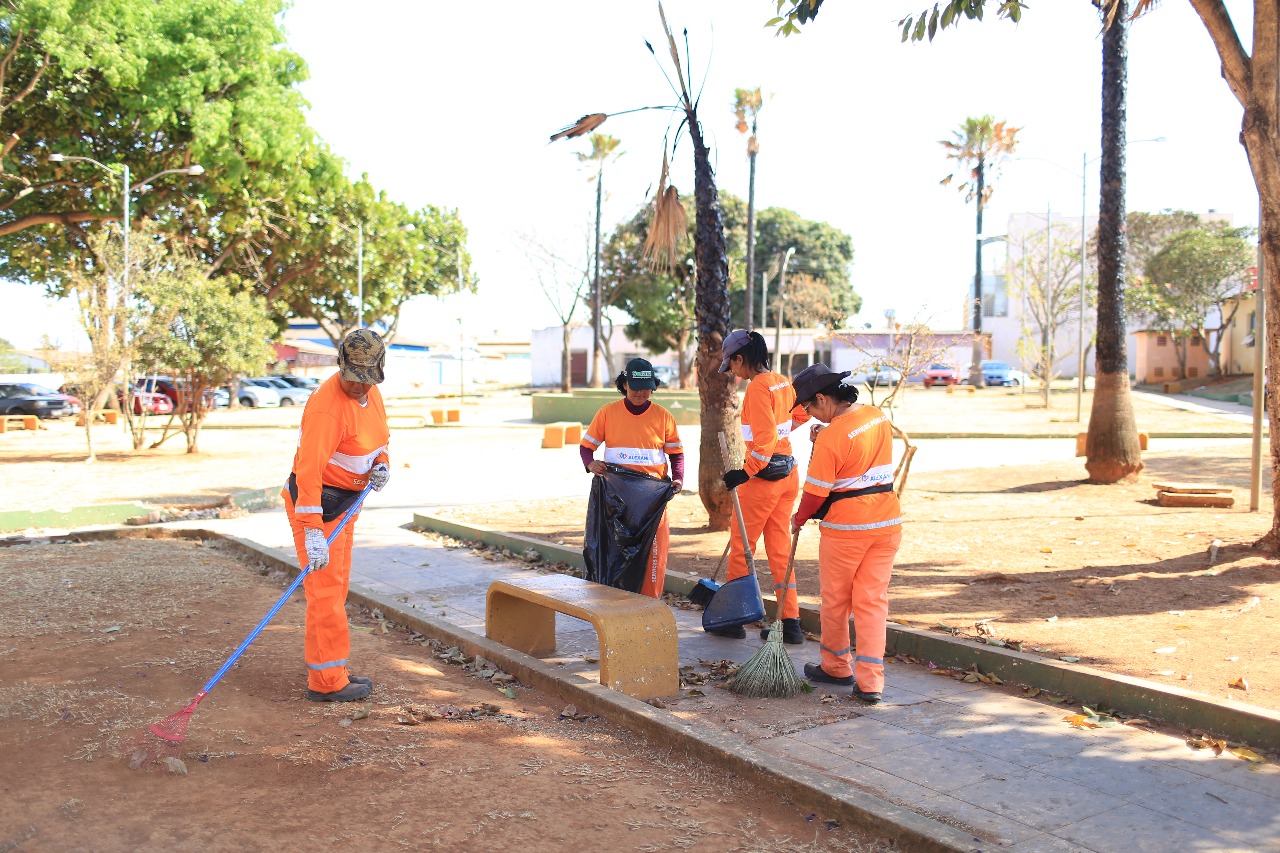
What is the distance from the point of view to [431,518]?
11758 mm

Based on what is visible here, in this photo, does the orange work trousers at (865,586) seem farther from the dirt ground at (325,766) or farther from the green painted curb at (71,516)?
the green painted curb at (71,516)

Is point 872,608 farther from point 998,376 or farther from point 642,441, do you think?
point 998,376

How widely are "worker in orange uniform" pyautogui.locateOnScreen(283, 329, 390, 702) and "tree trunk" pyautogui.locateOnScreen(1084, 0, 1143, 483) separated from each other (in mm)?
10321

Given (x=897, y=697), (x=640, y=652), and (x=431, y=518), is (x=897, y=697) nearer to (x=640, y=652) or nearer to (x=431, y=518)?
(x=640, y=652)

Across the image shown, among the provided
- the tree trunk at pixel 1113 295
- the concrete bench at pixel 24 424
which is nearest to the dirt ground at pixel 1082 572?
the tree trunk at pixel 1113 295

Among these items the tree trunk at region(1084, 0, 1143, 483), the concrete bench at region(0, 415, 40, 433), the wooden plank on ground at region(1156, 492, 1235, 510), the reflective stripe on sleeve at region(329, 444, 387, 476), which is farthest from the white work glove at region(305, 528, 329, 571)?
the concrete bench at region(0, 415, 40, 433)

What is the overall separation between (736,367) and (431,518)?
5999mm

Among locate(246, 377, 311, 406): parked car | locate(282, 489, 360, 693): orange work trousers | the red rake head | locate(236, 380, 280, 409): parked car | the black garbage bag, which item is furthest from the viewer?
locate(246, 377, 311, 406): parked car

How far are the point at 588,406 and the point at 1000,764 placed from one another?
2754 centimetres

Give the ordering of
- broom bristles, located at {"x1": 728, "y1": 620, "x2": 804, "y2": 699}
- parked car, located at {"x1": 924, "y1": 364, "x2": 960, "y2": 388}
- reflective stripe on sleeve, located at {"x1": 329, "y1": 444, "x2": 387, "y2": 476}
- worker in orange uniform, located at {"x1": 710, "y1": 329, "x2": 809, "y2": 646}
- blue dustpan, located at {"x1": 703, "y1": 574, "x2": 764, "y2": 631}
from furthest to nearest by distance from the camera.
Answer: parked car, located at {"x1": 924, "y1": 364, "x2": 960, "y2": 388} < worker in orange uniform, located at {"x1": 710, "y1": 329, "x2": 809, "y2": 646} < blue dustpan, located at {"x1": 703, "y1": 574, "x2": 764, "y2": 631} < broom bristles, located at {"x1": 728, "y1": 620, "x2": 804, "y2": 699} < reflective stripe on sleeve, located at {"x1": 329, "y1": 444, "x2": 387, "y2": 476}

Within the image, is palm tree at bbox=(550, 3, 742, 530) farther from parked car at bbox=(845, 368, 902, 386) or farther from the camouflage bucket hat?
the camouflage bucket hat

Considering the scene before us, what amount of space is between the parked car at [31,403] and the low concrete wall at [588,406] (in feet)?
53.9

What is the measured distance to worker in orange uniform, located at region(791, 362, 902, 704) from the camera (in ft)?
17.5

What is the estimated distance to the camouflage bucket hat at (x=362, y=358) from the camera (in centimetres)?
509
